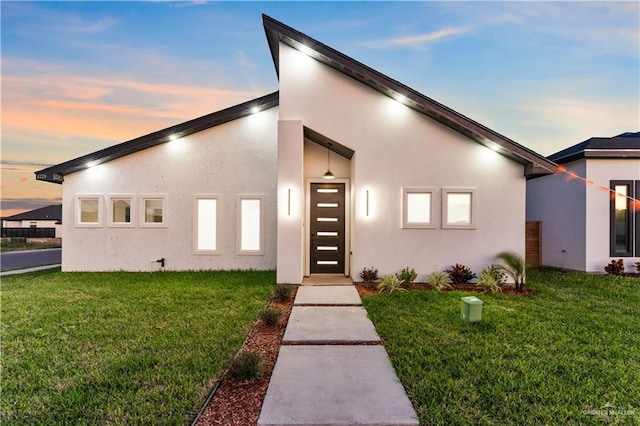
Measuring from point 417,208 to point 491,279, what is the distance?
230 cm

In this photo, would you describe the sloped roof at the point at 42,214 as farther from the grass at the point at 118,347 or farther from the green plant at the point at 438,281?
the green plant at the point at 438,281

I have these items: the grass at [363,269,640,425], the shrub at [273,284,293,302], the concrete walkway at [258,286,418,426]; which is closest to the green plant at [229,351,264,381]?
the concrete walkway at [258,286,418,426]

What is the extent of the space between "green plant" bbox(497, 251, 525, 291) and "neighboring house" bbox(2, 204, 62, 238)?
46.1m

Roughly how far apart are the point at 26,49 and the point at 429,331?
14766 mm

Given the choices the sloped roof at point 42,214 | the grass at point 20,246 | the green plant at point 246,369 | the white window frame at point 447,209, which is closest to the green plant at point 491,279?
the white window frame at point 447,209

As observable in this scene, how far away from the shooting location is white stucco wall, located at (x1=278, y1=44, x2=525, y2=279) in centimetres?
749

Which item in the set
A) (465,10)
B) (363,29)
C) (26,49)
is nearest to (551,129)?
(465,10)

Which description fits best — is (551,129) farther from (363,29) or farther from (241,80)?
(241,80)

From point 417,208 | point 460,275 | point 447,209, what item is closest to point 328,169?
point 417,208

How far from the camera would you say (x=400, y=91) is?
704 centimetres

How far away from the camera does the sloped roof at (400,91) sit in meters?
6.91

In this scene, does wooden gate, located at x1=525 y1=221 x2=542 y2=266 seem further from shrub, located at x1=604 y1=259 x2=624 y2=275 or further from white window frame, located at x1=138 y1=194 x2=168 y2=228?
white window frame, located at x1=138 y1=194 x2=168 y2=228

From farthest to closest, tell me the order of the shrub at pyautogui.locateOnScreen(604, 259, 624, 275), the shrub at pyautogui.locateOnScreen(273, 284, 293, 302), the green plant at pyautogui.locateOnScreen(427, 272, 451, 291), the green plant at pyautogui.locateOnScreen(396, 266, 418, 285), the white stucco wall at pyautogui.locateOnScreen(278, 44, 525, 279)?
the shrub at pyautogui.locateOnScreen(604, 259, 624, 275), the white stucco wall at pyautogui.locateOnScreen(278, 44, 525, 279), the green plant at pyautogui.locateOnScreen(396, 266, 418, 285), the green plant at pyautogui.locateOnScreen(427, 272, 451, 291), the shrub at pyautogui.locateOnScreen(273, 284, 293, 302)

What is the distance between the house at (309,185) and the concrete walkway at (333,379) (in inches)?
124
